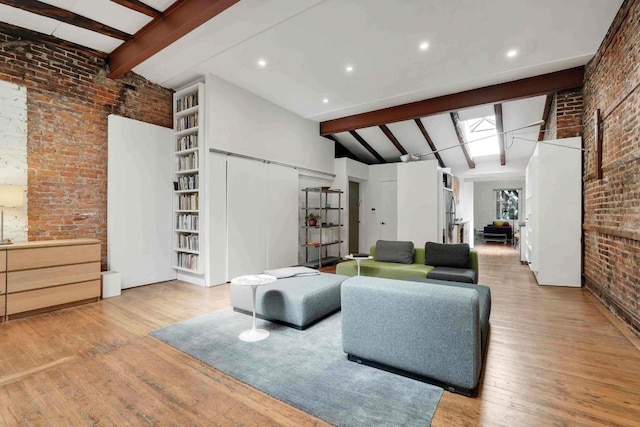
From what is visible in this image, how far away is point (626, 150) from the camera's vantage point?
325 cm

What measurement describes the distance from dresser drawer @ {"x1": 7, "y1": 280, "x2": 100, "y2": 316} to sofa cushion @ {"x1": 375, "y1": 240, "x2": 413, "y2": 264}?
13.6 ft

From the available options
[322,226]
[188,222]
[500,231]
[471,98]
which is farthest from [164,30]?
[500,231]

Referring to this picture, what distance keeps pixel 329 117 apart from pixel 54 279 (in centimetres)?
574

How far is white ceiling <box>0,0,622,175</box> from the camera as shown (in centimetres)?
342

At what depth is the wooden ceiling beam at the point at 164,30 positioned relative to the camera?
323cm

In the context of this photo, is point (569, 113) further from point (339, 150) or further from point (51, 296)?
point (51, 296)

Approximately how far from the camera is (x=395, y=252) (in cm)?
484

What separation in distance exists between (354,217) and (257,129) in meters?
4.15

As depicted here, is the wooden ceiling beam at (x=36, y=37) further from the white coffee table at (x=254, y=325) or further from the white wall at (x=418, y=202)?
the white wall at (x=418, y=202)

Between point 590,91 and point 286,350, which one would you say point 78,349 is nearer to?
point 286,350

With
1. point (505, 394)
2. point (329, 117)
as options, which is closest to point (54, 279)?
point (505, 394)

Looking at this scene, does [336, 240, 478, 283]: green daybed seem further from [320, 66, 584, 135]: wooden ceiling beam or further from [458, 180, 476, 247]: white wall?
[458, 180, 476, 247]: white wall

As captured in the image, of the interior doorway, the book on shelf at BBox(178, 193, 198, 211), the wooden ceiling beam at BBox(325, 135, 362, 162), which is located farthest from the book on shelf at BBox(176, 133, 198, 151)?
the interior doorway

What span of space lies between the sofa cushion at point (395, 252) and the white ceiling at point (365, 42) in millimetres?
2781
